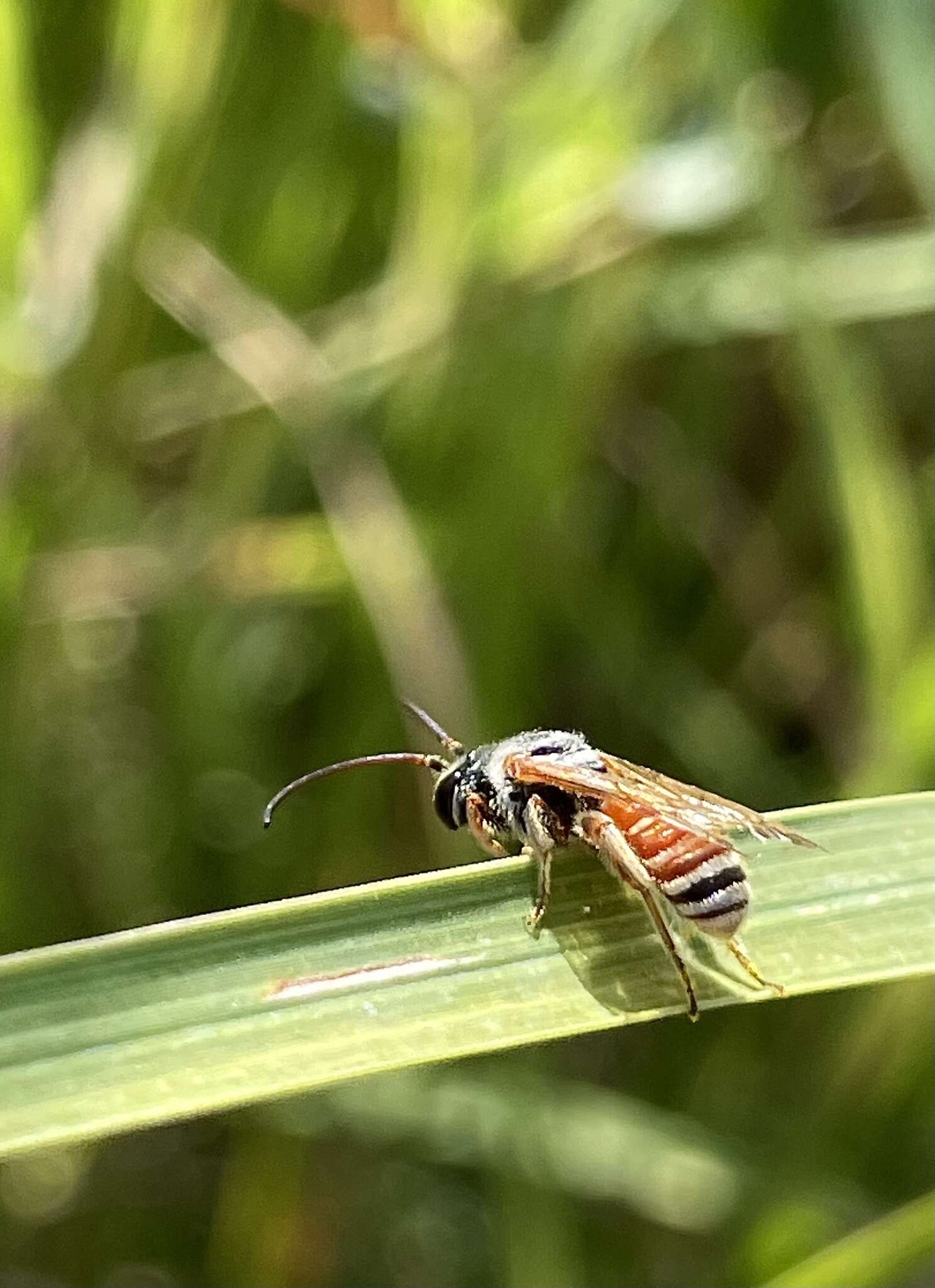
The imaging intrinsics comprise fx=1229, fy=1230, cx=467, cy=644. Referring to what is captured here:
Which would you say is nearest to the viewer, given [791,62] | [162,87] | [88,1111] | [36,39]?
[88,1111]

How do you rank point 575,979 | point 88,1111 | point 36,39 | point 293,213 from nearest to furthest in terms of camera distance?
point 88,1111
point 575,979
point 36,39
point 293,213

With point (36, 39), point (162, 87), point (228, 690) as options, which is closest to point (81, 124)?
point (36, 39)

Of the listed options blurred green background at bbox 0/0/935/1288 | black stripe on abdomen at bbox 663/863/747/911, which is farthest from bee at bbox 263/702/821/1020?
blurred green background at bbox 0/0/935/1288

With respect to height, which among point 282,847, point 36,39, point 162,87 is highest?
point 36,39

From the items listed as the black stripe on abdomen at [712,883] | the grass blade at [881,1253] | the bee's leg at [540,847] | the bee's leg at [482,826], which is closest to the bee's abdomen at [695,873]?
the black stripe on abdomen at [712,883]

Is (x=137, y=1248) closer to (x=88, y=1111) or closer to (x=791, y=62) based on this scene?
(x=88, y=1111)

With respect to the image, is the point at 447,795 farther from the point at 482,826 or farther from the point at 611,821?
the point at 611,821

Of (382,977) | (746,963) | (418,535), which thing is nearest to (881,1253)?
(746,963)

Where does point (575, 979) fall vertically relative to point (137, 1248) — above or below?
above
